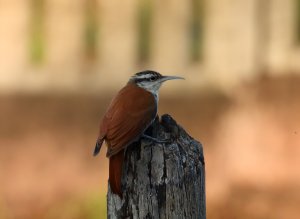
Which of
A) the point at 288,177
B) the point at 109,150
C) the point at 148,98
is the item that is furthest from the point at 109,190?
the point at 288,177

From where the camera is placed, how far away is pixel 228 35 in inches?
261

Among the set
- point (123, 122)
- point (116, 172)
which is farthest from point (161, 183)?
point (123, 122)

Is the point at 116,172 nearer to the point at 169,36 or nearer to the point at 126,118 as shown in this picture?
the point at 126,118

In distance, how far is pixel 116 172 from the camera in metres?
2.91

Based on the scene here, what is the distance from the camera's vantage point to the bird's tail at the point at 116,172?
2.90 m

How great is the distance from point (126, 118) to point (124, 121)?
0.02m

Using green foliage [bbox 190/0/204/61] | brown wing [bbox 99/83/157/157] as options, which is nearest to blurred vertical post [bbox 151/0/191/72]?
green foliage [bbox 190/0/204/61]

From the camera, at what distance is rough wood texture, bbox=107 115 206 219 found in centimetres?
287

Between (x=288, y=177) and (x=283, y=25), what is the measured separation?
3.45 ft

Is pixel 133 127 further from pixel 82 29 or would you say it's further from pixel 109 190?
pixel 82 29

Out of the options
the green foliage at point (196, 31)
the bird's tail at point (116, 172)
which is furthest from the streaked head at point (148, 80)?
the green foliage at point (196, 31)

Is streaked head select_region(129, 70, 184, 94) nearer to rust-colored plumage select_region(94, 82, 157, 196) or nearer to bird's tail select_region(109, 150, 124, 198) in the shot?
rust-colored plumage select_region(94, 82, 157, 196)

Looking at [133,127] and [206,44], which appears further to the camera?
[206,44]

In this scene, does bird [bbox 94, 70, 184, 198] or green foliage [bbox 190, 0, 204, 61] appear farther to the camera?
green foliage [bbox 190, 0, 204, 61]
